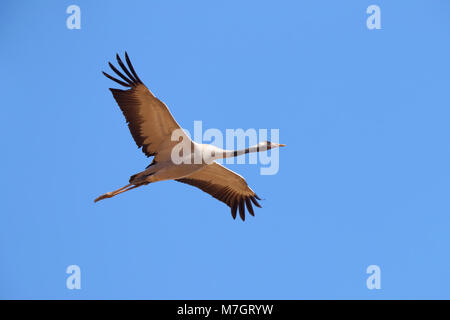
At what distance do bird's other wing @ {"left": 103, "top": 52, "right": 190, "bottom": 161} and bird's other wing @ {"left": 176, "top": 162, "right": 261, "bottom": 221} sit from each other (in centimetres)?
154

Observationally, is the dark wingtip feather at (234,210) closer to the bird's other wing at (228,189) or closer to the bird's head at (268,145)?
the bird's other wing at (228,189)

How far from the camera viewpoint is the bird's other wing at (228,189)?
14.7m

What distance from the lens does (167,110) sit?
12766mm

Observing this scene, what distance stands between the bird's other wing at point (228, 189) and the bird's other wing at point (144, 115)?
154 centimetres

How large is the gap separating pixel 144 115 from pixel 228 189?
3.16m

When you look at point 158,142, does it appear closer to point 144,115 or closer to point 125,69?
point 144,115

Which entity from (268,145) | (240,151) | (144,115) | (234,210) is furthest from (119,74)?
(234,210)

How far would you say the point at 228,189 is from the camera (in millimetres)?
15023

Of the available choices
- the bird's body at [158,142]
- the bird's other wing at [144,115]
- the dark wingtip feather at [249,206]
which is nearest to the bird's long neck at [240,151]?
the bird's body at [158,142]

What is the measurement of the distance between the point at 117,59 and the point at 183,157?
245 cm

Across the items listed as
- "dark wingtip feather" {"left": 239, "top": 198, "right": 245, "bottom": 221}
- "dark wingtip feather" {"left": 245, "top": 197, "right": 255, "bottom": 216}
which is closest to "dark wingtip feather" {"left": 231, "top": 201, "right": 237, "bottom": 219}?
"dark wingtip feather" {"left": 239, "top": 198, "right": 245, "bottom": 221}

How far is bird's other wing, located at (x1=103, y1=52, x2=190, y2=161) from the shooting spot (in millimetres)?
12680
